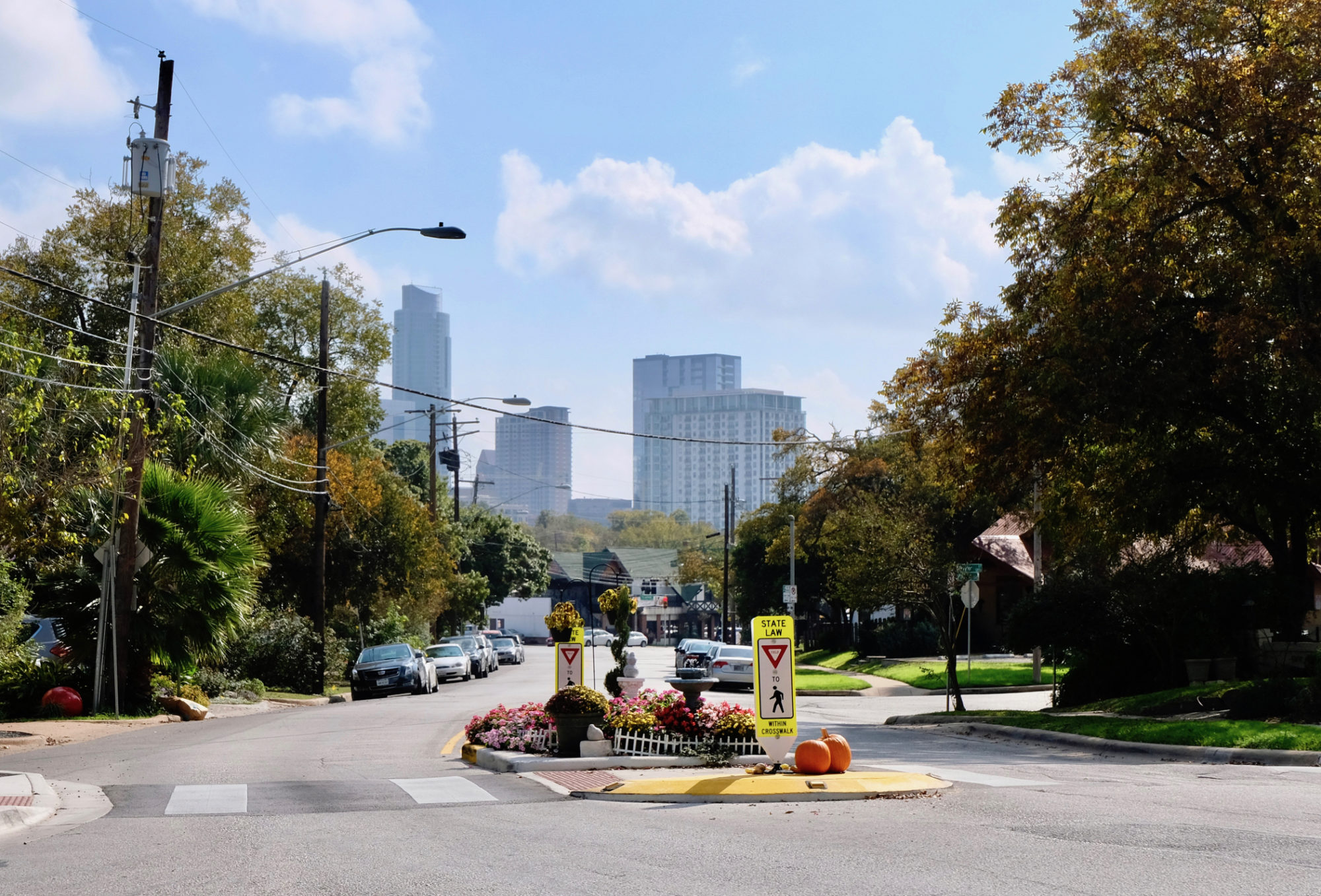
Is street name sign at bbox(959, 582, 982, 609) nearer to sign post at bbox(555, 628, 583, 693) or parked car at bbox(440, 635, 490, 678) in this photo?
sign post at bbox(555, 628, 583, 693)

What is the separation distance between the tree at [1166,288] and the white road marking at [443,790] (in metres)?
12.7

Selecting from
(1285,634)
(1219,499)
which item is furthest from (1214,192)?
(1285,634)

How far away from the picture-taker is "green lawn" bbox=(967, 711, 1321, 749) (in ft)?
53.0

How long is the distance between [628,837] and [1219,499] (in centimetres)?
1898

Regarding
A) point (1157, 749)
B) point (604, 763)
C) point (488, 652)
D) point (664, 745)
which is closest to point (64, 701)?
point (604, 763)

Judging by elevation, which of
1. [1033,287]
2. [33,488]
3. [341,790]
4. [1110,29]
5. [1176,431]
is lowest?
[341,790]

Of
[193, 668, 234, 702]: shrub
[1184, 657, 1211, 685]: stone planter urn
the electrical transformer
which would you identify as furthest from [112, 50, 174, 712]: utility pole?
A: [1184, 657, 1211, 685]: stone planter urn

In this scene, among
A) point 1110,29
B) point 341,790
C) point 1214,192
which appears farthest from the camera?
point 1110,29

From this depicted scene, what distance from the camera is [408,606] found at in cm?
5231

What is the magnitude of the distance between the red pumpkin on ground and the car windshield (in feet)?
37.6

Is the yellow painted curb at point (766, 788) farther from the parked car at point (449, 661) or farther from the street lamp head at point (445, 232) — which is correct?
the parked car at point (449, 661)

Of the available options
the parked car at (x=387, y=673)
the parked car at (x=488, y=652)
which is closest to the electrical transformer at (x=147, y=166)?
the parked car at (x=387, y=673)

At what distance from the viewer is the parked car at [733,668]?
35062 mm

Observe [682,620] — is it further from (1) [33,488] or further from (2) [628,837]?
(2) [628,837]
